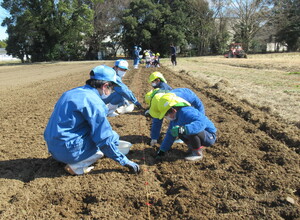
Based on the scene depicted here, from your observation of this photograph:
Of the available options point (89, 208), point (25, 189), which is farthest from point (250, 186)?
point (25, 189)

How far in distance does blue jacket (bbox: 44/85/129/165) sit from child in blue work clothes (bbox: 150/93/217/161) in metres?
0.83

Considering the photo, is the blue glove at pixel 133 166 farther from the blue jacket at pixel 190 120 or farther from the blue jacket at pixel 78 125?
the blue jacket at pixel 190 120

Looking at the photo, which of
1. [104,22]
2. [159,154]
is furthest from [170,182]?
[104,22]

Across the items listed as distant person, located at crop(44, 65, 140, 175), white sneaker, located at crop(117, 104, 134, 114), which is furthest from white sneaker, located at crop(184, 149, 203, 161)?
white sneaker, located at crop(117, 104, 134, 114)

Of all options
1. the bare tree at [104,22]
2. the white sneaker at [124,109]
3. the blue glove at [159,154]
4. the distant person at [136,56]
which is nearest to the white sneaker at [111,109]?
the white sneaker at [124,109]

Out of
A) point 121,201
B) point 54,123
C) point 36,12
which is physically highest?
point 36,12

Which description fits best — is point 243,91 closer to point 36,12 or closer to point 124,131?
point 124,131

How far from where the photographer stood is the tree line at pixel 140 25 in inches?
1401

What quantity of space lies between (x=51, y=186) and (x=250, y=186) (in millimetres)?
2437

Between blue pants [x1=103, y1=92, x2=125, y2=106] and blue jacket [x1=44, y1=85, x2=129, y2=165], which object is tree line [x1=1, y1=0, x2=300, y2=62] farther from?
blue jacket [x1=44, y1=85, x2=129, y2=165]

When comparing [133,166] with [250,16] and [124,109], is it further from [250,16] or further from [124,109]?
[250,16]

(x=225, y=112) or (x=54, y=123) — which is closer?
(x=54, y=123)

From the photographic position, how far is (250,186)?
3057 millimetres

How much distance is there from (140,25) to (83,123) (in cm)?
4038
